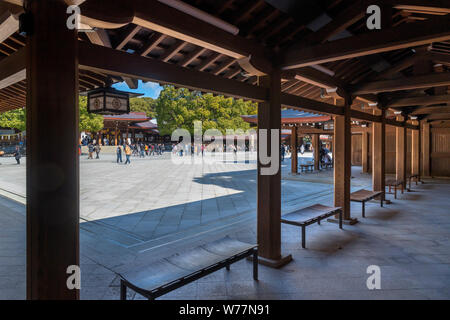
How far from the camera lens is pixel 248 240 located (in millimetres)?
5449

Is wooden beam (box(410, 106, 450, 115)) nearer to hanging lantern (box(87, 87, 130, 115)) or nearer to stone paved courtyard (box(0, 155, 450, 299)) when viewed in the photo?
stone paved courtyard (box(0, 155, 450, 299))

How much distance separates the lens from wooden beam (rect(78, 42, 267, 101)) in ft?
8.39

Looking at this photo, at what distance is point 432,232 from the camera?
19.1 ft

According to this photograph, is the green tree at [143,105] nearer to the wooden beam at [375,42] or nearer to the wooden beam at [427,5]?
the wooden beam at [375,42]

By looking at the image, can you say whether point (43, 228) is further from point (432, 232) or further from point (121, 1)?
point (432, 232)

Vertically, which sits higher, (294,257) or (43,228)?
(43,228)

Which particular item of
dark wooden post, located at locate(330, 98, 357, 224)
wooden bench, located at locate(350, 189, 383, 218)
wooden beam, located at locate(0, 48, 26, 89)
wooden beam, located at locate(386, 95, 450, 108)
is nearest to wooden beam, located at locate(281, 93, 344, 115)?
dark wooden post, located at locate(330, 98, 357, 224)

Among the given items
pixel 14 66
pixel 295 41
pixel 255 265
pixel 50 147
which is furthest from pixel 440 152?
pixel 14 66

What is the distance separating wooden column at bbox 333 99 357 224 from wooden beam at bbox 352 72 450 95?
465mm

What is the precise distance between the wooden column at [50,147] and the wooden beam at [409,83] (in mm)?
5831

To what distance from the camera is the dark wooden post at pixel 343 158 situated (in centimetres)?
638

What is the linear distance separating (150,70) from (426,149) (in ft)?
51.8
